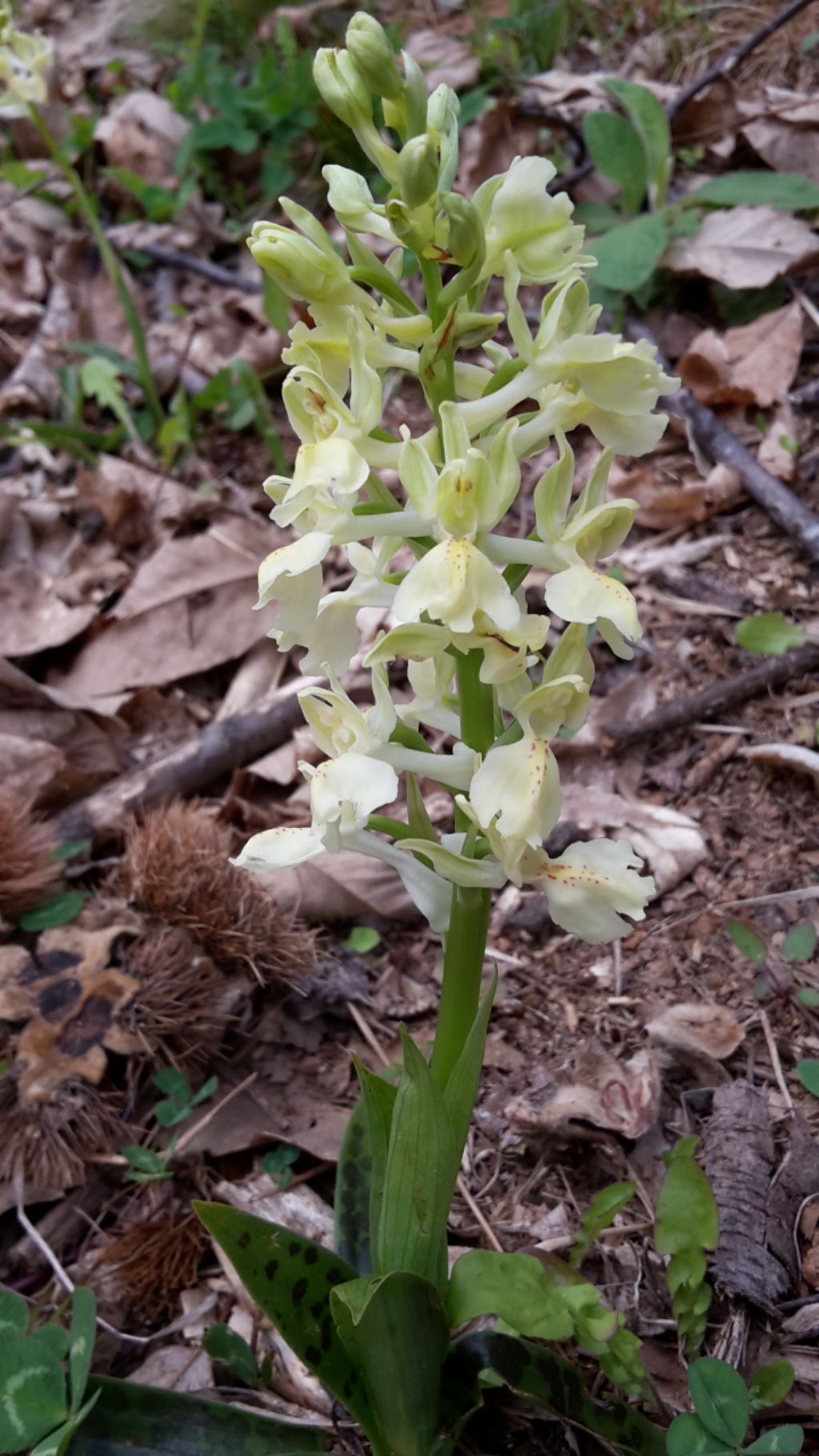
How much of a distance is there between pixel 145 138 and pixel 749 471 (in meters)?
3.92

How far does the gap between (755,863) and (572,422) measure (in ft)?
4.73

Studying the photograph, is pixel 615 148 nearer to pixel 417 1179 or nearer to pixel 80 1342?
pixel 417 1179

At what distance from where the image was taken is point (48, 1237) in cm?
217

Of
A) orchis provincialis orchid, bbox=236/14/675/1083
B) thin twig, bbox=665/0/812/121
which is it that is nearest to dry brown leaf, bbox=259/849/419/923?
orchis provincialis orchid, bbox=236/14/675/1083

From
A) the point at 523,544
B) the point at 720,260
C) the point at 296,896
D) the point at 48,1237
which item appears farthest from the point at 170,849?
the point at 720,260

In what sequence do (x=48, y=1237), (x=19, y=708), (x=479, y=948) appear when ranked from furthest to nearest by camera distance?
(x=19, y=708) < (x=48, y=1237) < (x=479, y=948)

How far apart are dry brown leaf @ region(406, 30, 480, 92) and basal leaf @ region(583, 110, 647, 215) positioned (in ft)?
3.77

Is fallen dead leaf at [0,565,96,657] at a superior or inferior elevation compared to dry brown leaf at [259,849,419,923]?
superior

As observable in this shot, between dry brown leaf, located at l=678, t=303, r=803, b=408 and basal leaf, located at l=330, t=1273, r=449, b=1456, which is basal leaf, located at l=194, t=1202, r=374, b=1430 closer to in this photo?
basal leaf, located at l=330, t=1273, r=449, b=1456

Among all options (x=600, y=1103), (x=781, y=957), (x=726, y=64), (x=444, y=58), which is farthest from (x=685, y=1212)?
(x=444, y=58)

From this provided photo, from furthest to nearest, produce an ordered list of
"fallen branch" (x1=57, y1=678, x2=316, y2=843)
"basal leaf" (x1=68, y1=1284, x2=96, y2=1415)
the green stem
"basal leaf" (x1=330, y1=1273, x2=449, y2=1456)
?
the green stem → "fallen branch" (x1=57, y1=678, x2=316, y2=843) → "basal leaf" (x1=68, y1=1284, x2=96, y2=1415) → "basal leaf" (x1=330, y1=1273, x2=449, y2=1456)

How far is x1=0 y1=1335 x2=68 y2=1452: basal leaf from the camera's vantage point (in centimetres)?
157

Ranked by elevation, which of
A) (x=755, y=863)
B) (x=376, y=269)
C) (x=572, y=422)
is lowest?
(x=755, y=863)

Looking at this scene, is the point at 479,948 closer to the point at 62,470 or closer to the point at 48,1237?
the point at 48,1237
